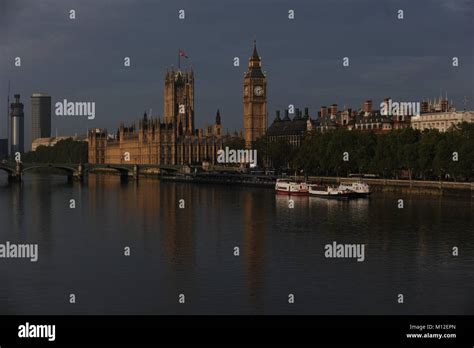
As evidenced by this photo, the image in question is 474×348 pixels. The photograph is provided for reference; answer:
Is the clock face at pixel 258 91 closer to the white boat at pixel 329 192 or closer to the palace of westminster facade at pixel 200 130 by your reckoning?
the palace of westminster facade at pixel 200 130

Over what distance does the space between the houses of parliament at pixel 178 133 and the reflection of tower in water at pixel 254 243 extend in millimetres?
70873

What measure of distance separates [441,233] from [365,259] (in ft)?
28.8

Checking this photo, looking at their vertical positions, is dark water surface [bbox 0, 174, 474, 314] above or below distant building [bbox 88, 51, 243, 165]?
below

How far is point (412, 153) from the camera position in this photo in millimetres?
75688

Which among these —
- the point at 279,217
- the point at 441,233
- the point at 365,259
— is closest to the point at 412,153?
the point at 279,217

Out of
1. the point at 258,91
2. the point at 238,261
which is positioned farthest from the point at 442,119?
the point at 238,261

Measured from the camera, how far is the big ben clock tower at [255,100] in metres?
133

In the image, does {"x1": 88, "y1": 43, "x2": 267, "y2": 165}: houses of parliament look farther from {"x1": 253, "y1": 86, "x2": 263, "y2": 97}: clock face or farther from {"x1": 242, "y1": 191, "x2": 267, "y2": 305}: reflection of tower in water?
{"x1": 242, "y1": 191, "x2": 267, "y2": 305}: reflection of tower in water

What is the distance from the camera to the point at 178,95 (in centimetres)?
15538

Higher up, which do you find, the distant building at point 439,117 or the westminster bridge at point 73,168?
the distant building at point 439,117

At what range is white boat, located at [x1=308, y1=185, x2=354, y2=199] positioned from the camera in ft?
215

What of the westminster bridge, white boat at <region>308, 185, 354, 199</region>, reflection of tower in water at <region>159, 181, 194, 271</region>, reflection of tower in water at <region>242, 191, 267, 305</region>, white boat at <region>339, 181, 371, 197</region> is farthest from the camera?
the westminster bridge


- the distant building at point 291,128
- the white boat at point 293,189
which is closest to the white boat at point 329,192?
the white boat at point 293,189

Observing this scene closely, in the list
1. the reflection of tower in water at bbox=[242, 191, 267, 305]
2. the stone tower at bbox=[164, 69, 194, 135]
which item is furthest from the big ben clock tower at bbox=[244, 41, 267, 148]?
the reflection of tower in water at bbox=[242, 191, 267, 305]
